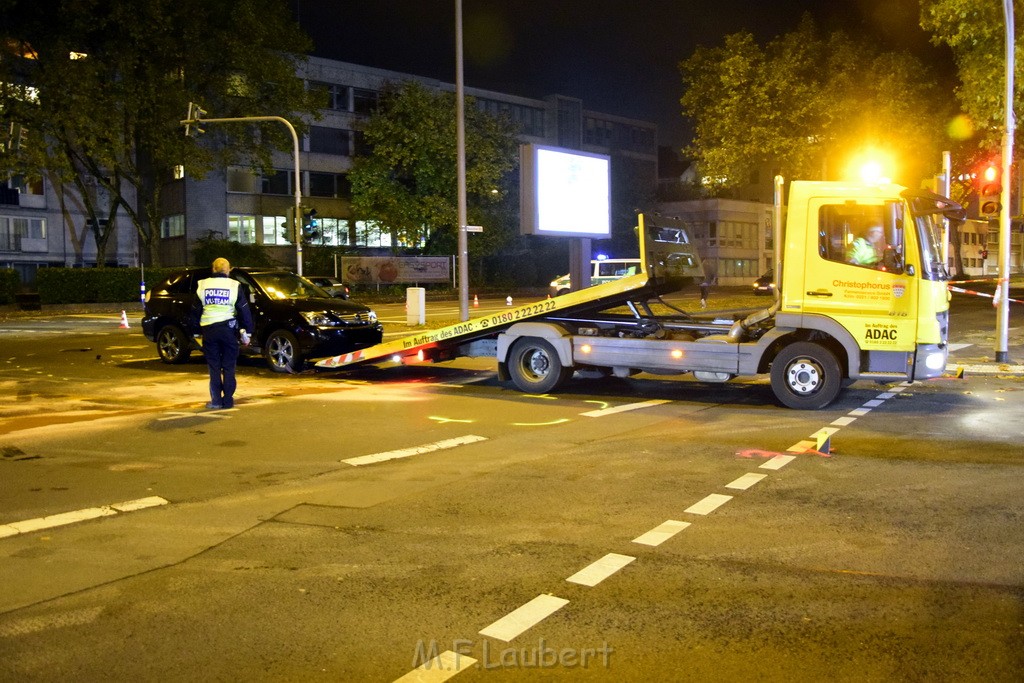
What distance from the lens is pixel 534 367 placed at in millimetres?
13422

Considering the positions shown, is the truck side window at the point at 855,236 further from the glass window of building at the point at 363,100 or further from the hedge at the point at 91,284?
the glass window of building at the point at 363,100

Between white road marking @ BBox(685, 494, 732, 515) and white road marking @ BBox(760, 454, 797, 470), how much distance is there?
1230 mm

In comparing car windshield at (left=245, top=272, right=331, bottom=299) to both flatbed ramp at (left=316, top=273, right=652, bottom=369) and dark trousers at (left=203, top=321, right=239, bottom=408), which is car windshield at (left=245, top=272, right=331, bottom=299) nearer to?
flatbed ramp at (left=316, top=273, right=652, bottom=369)

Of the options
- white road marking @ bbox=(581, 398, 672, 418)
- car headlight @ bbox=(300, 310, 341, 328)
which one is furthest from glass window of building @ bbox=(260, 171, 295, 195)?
white road marking @ bbox=(581, 398, 672, 418)

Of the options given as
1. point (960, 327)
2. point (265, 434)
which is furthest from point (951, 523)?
point (960, 327)

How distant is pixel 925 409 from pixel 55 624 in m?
10.2

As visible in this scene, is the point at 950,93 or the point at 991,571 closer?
the point at 991,571

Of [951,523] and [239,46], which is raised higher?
[239,46]

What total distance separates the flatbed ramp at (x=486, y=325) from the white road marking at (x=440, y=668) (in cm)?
879

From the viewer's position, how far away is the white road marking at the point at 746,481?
24.4 ft

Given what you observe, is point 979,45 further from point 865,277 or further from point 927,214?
point 865,277

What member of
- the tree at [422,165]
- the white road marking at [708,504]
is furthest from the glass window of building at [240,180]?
the white road marking at [708,504]

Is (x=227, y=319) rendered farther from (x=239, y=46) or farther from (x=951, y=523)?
(x=239, y=46)

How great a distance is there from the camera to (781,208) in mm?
11711
